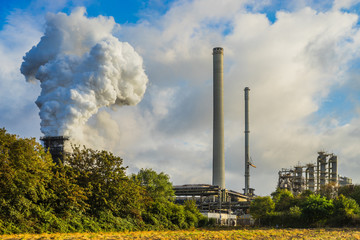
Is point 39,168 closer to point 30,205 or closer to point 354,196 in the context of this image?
point 30,205

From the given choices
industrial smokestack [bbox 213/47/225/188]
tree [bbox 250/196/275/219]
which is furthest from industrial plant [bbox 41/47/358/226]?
tree [bbox 250/196/275/219]

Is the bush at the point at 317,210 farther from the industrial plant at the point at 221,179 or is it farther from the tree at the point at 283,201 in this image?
the industrial plant at the point at 221,179

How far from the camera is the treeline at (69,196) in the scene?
30.7m

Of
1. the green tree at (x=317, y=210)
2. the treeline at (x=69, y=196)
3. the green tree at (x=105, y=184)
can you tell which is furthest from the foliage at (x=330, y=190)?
the green tree at (x=105, y=184)

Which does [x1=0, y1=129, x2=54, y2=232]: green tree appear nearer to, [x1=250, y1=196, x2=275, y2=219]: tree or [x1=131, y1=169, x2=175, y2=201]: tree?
[x1=131, y1=169, x2=175, y2=201]: tree

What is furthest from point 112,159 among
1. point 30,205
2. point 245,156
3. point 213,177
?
point 245,156

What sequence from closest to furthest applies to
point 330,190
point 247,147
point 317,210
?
point 317,210, point 330,190, point 247,147

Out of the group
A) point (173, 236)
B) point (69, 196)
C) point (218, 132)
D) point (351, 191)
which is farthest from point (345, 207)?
point (218, 132)

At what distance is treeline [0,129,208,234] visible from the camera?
30717mm

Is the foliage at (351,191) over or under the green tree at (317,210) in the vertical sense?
over

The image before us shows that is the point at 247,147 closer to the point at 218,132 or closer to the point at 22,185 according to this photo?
the point at 218,132

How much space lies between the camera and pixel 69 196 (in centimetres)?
3494

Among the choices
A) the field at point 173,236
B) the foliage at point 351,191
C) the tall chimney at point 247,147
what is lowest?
the field at point 173,236

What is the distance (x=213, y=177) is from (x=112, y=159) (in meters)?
62.0
